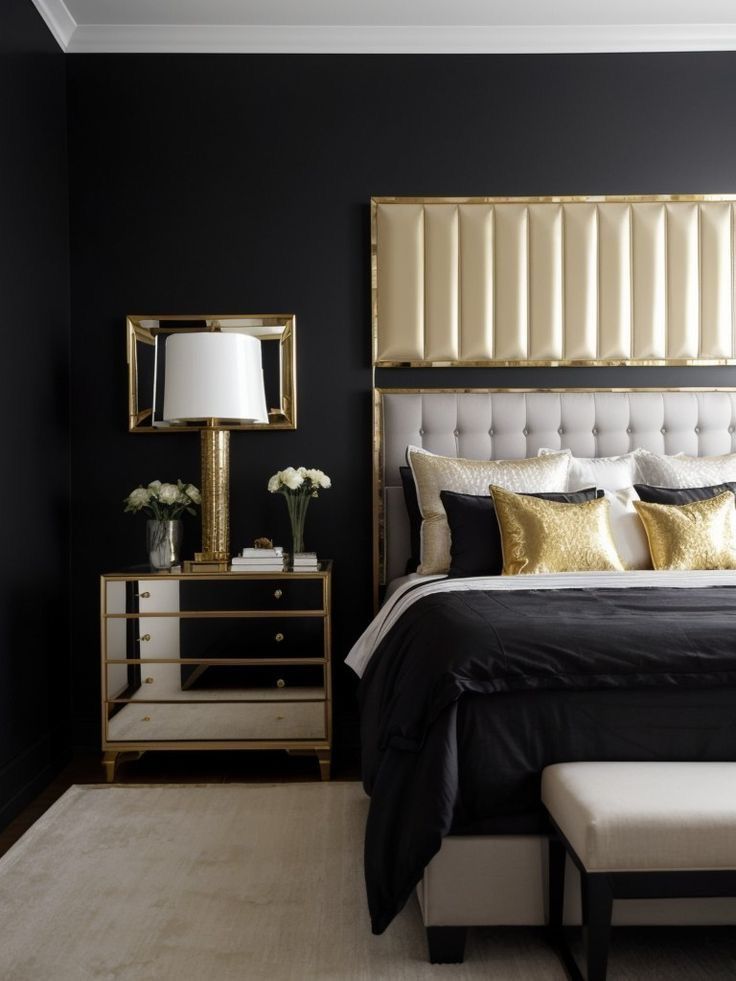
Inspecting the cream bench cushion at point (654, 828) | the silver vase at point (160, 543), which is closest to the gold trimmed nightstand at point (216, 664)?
the silver vase at point (160, 543)

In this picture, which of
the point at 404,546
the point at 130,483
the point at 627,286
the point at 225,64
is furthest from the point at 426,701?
the point at 225,64

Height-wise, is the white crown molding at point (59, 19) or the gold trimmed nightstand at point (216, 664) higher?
the white crown molding at point (59, 19)

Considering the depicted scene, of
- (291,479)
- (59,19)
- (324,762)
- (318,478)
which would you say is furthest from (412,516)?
(59,19)

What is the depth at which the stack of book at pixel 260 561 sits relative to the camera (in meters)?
3.38

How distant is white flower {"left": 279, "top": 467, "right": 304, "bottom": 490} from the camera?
352 cm

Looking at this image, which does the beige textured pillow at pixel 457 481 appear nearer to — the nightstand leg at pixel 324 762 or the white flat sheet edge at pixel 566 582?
the white flat sheet edge at pixel 566 582

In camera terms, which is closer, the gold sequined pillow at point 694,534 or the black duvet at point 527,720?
the black duvet at point 527,720

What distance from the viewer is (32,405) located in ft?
11.2

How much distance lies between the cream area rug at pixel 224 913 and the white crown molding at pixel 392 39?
325cm

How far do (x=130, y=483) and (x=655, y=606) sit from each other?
8.13 feet

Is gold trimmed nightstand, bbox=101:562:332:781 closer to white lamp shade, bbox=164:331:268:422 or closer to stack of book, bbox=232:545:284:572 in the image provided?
stack of book, bbox=232:545:284:572

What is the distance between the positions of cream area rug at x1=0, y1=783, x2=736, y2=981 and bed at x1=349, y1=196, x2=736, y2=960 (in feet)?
0.44

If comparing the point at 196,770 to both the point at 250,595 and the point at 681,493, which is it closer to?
the point at 250,595

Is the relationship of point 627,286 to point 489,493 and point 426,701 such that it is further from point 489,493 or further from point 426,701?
point 426,701
